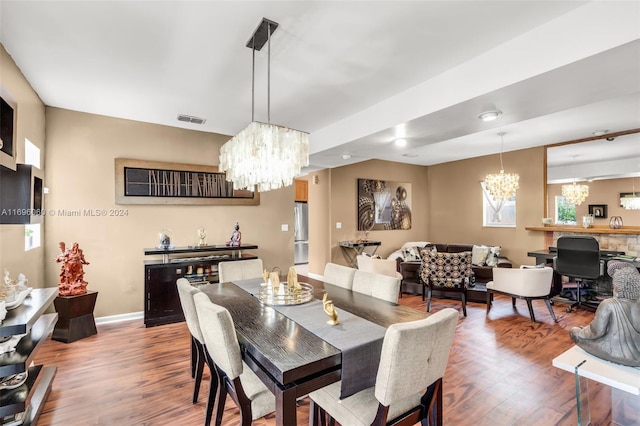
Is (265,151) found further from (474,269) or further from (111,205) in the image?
(474,269)

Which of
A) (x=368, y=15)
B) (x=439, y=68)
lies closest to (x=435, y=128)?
(x=439, y=68)

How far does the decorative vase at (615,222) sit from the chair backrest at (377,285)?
470cm

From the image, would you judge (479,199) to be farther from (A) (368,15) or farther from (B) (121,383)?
(B) (121,383)

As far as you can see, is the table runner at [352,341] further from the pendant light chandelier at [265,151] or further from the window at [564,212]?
the window at [564,212]

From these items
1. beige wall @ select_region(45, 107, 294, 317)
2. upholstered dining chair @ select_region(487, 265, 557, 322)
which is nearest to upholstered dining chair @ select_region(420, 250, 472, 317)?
upholstered dining chair @ select_region(487, 265, 557, 322)

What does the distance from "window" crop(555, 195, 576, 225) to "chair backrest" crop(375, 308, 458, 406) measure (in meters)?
5.27

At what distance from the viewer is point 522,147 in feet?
18.9

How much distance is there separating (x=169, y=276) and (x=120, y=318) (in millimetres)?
896

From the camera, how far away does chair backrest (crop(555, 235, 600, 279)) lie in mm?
4070

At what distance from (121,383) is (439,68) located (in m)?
3.80

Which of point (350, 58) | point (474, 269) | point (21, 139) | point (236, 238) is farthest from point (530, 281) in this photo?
point (21, 139)

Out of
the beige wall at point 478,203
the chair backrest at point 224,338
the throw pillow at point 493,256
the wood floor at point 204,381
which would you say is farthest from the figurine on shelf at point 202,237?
the beige wall at point 478,203

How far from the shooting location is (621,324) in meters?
1.76

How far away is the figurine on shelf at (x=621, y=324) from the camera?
1.74 meters
